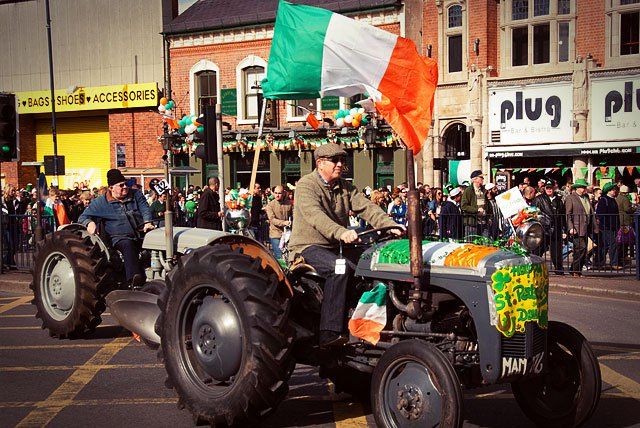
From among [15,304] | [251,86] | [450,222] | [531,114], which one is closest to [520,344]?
[15,304]

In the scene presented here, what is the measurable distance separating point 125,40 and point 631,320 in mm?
29163

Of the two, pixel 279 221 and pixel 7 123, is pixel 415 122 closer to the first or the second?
pixel 279 221

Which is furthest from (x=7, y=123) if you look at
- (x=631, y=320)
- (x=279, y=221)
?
(x=631, y=320)

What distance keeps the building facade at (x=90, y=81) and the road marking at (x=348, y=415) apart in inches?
1143

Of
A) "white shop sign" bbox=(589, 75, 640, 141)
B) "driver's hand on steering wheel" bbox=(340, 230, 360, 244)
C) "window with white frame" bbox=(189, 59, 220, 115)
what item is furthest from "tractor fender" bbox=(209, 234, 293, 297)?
"window with white frame" bbox=(189, 59, 220, 115)

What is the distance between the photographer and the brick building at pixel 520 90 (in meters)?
26.7

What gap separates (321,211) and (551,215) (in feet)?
33.5

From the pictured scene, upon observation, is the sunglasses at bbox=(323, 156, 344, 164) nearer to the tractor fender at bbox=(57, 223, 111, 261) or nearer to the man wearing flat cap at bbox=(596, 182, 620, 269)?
the tractor fender at bbox=(57, 223, 111, 261)

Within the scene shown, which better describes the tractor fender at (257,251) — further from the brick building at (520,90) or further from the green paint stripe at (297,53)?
the brick building at (520,90)

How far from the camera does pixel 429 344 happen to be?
5.15 m

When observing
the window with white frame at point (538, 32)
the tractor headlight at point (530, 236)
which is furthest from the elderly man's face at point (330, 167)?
the window with white frame at point (538, 32)

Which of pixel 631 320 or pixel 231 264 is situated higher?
pixel 231 264

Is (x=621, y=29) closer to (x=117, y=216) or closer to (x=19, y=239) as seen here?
(x=19, y=239)

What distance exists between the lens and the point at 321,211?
244 inches
